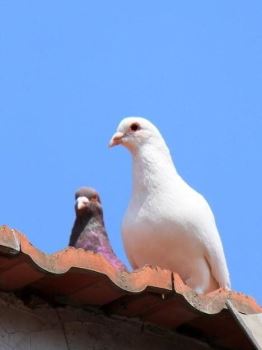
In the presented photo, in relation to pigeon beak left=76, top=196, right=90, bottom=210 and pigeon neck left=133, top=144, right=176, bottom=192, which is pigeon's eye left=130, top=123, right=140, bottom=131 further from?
pigeon beak left=76, top=196, right=90, bottom=210

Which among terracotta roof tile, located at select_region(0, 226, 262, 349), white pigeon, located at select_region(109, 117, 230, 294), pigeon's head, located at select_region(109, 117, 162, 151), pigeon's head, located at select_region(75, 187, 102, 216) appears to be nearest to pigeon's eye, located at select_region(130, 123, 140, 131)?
pigeon's head, located at select_region(109, 117, 162, 151)

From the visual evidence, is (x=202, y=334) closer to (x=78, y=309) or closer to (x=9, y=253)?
(x=78, y=309)

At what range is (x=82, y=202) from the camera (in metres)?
7.55

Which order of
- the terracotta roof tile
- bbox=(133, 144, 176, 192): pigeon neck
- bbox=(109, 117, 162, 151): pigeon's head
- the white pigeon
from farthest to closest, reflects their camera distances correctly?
bbox=(109, 117, 162, 151): pigeon's head, bbox=(133, 144, 176, 192): pigeon neck, the white pigeon, the terracotta roof tile

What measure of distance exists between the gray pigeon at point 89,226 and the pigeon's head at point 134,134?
0.37 m

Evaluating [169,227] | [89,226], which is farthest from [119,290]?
[89,226]

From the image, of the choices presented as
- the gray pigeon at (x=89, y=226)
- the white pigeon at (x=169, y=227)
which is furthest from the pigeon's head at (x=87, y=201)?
the white pigeon at (x=169, y=227)

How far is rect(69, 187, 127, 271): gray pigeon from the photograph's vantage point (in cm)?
714

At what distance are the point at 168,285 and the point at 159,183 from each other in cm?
173

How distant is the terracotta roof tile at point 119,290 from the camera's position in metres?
5.32

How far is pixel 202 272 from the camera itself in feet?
23.7

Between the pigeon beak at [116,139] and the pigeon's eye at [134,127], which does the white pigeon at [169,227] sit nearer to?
the pigeon beak at [116,139]

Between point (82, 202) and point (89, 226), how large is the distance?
0.24m

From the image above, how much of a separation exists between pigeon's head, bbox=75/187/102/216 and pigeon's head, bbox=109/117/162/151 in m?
0.34
